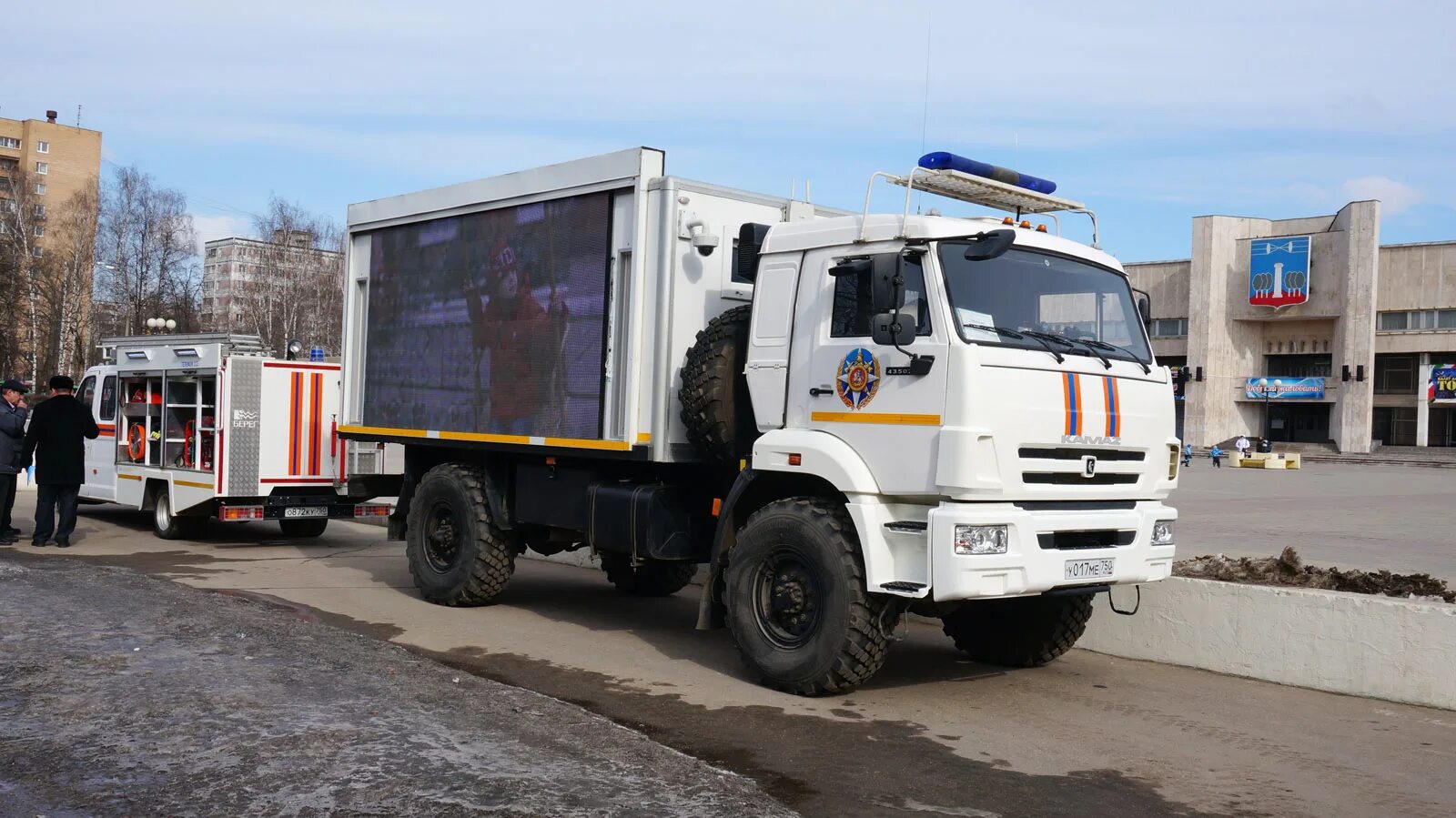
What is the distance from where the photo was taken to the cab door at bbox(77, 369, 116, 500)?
17.1 meters

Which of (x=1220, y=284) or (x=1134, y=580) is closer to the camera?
(x=1134, y=580)

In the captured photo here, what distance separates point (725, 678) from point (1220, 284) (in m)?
77.5

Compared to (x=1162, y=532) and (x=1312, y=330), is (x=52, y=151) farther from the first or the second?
(x=1162, y=532)

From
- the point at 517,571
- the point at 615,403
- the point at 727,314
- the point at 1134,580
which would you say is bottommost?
the point at 517,571

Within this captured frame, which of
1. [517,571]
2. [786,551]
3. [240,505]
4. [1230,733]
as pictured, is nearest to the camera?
[1230,733]

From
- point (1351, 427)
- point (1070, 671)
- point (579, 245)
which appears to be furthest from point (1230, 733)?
point (1351, 427)

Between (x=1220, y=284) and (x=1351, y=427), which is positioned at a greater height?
(x=1220, y=284)

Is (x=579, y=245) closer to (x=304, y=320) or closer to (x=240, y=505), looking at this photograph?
(x=240, y=505)

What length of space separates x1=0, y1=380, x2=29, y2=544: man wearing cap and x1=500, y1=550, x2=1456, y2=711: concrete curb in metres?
11.8

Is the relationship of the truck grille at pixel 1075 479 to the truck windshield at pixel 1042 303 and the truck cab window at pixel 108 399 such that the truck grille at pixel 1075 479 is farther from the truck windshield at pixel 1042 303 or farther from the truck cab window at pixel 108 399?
the truck cab window at pixel 108 399

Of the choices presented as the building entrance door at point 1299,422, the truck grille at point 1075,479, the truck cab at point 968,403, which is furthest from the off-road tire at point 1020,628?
the building entrance door at point 1299,422

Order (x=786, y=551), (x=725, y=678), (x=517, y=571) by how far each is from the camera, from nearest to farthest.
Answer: (x=786, y=551) → (x=725, y=678) → (x=517, y=571)

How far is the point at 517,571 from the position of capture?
540 inches

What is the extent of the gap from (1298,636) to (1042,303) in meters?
2.82
